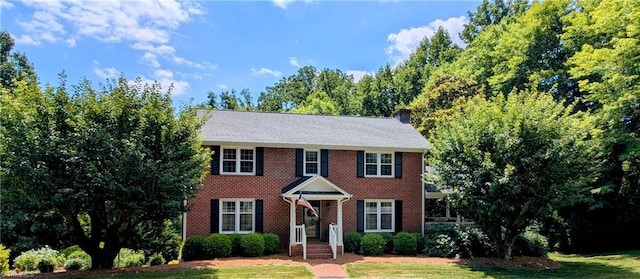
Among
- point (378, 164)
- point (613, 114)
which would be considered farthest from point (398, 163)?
point (613, 114)

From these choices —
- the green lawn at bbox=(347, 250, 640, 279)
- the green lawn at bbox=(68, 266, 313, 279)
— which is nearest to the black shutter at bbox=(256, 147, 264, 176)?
the green lawn at bbox=(68, 266, 313, 279)

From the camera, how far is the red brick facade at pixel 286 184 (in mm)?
18781

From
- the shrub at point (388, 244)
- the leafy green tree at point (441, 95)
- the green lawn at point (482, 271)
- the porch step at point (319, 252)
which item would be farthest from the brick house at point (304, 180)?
the leafy green tree at point (441, 95)

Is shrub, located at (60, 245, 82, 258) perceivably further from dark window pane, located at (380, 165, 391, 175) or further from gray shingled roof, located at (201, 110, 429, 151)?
dark window pane, located at (380, 165, 391, 175)

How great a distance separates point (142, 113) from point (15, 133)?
3.48 metres

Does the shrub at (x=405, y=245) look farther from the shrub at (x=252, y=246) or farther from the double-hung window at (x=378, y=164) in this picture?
the shrub at (x=252, y=246)

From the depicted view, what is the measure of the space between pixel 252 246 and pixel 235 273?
3.34 metres

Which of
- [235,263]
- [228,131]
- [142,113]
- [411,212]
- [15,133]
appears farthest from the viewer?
[411,212]

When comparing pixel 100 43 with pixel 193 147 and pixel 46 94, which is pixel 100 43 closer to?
pixel 46 94

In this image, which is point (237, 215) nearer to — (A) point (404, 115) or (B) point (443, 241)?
(B) point (443, 241)

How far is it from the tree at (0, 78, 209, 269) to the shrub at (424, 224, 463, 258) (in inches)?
412

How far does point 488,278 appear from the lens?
47.7ft

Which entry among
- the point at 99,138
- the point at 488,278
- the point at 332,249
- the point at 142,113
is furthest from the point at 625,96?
the point at 99,138

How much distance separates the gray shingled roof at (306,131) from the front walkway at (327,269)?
205 inches
